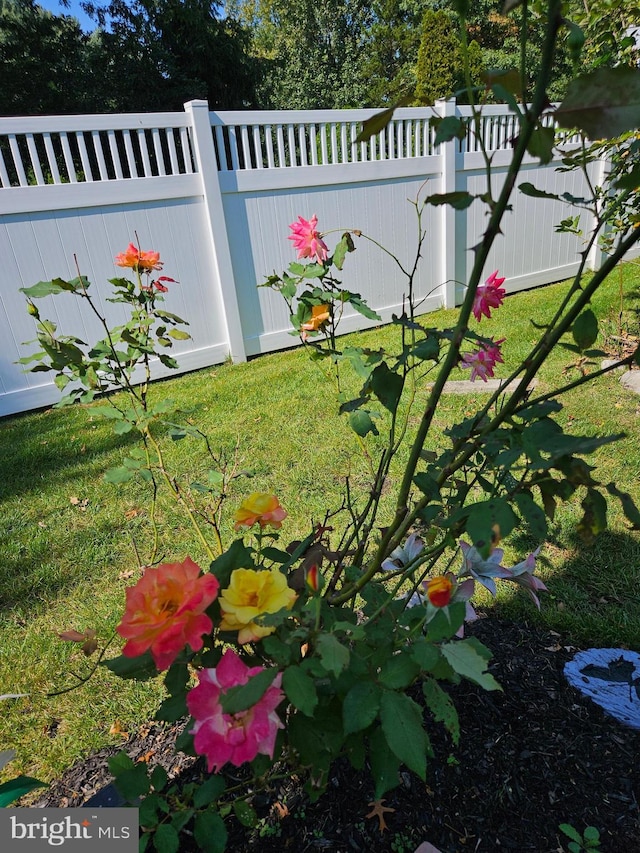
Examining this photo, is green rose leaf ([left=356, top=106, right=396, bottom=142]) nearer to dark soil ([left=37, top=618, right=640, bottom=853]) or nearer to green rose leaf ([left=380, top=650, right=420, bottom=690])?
green rose leaf ([left=380, top=650, right=420, bottom=690])

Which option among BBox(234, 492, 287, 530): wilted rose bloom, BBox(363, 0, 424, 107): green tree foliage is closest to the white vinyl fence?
BBox(234, 492, 287, 530): wilted rose bloom

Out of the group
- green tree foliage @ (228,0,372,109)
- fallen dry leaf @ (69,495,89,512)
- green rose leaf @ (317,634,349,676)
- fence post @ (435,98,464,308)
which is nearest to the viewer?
green rose leaf @ (317,634,349,676)

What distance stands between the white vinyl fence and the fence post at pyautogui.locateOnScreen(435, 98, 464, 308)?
0.02 meters

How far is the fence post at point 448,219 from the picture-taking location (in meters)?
5.72

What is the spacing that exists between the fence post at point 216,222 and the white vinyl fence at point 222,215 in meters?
0.01

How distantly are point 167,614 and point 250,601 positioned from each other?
0.12 metres

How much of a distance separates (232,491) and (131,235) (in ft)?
8.51

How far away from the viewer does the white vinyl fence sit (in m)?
4.01

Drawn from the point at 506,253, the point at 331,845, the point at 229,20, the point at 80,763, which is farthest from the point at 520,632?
the point at 229,20

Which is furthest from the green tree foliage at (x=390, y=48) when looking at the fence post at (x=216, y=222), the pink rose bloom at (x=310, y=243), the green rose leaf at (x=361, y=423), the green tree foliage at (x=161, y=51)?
the green rose leaf at (x=361, y=423)

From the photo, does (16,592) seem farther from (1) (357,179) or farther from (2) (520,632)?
(1) (357,179)

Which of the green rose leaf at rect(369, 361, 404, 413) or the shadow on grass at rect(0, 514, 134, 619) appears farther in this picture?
the shadow on grass at rect(0, 514, 134, 619)

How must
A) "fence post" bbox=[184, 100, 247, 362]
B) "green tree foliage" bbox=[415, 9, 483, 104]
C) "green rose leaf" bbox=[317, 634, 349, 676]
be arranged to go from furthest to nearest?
"green tree foliage" bbox=[415, 9, 483, 104] < "fence post" bbox=[184, 100, 247, 362] < "green rose leaf" bbox=[317, 634, 349, 676]

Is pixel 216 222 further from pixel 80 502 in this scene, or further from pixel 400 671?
pixel 400 671
